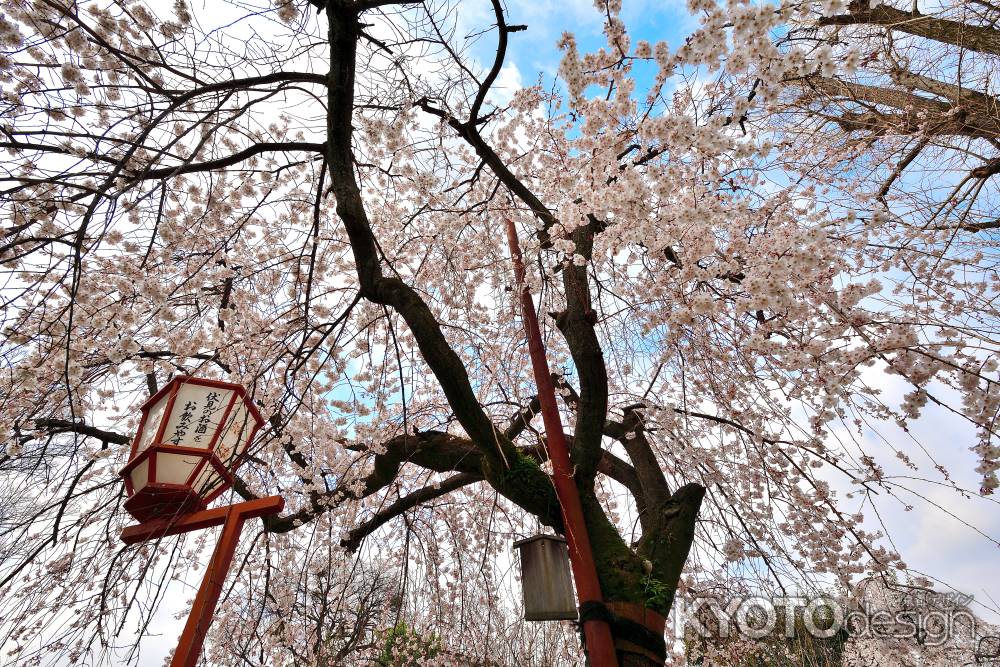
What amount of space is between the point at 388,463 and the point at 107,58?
3016mm

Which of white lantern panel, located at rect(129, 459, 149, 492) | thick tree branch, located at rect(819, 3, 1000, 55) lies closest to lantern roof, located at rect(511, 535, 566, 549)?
white lantern panel, located at rect(129, 459, 149, 492)

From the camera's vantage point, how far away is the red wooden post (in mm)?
2141

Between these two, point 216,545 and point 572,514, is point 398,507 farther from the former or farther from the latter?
point 572,514

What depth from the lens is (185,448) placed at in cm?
249

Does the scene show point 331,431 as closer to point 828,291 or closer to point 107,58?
point 107,58

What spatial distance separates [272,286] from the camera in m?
4.23

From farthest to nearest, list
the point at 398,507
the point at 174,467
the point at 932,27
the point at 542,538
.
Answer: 1. the point at 398,507
2. the point at 932,27
3. the point at 542,538
4. the point at 174,467

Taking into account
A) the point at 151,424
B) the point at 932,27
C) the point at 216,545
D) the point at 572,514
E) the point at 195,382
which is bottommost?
the point at 216,545

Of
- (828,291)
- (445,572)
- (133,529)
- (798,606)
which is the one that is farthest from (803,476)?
(133,529)

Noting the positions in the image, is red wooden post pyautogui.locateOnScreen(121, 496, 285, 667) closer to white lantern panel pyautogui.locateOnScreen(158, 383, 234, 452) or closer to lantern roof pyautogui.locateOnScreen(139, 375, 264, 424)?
white lantern panel pyautogui.locateOnScreen(158, 383, 234, 452)

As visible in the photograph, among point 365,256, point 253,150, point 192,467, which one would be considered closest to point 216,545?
point 192,467

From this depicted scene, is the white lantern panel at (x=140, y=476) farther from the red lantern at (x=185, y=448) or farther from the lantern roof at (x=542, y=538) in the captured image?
the lantern roof at (x=542, y=538)

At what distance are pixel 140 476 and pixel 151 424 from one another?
0.26 metres

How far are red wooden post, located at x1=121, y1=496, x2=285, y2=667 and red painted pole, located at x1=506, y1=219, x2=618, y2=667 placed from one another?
141cm
